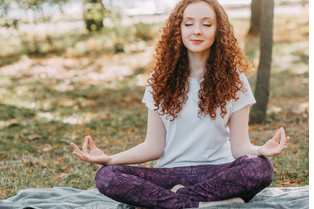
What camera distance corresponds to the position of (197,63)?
2650 millimetres

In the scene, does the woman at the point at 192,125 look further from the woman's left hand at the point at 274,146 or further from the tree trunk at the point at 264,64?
the tree trunk at the point at 264,64

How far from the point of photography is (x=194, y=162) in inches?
101

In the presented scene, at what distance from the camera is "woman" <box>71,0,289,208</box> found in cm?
228

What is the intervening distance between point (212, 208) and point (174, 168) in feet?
1.45

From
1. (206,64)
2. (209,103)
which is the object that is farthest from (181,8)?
(209,103)

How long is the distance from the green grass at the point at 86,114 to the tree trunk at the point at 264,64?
0.71 feet

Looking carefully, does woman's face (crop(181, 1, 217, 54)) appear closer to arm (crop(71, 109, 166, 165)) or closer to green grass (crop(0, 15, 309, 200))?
arm (crop(71, 109, 166, 165))

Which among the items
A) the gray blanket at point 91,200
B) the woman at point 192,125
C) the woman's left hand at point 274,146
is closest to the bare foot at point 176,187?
the woman at point 192,125

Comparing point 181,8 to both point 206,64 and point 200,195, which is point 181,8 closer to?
point 206,64

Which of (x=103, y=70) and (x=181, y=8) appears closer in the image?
(x=181, y=8)

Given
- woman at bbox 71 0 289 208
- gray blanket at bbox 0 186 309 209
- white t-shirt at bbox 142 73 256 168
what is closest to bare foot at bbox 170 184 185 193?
woman at bbox 71 0 289 208

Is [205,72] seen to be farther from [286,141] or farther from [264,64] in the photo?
[264,64]

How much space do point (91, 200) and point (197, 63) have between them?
138 centimetres

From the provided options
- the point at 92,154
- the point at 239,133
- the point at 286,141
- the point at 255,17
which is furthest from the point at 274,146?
the point at 255,17
